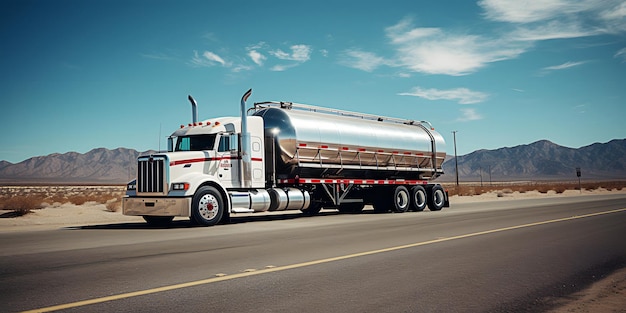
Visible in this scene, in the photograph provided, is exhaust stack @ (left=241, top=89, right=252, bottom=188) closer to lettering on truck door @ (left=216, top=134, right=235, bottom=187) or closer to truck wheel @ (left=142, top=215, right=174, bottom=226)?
lettering on truck door @ (left=216, top=134, right=235, bottom=187)

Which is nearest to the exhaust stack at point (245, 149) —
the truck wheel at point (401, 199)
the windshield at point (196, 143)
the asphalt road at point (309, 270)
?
the windshield at point (196, 143)

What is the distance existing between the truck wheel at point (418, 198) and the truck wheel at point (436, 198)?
0.42m

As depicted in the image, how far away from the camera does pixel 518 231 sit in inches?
502

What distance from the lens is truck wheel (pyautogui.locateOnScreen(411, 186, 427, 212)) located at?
24406 mm

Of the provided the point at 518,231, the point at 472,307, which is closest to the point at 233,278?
the point at 472,307

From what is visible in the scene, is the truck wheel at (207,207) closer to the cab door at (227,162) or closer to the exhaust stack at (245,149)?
the cab door at (227,162)

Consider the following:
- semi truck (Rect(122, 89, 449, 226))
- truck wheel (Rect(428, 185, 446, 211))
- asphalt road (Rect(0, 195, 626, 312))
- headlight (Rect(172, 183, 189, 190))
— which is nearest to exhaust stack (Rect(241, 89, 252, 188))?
semi truck (Rect(122, 89, 449, 226))

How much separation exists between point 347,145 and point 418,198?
5343mm

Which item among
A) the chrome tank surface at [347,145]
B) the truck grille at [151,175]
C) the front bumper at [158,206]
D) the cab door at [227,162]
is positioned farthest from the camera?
the chrome tank surface at [347,145]

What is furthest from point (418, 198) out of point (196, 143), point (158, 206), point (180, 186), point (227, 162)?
point (158, 206)

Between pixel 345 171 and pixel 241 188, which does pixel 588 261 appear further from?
pixel 345 171

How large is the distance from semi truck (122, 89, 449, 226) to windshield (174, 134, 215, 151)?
1.3 inches

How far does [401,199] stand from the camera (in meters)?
23.8

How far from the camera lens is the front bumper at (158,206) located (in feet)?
51.0
